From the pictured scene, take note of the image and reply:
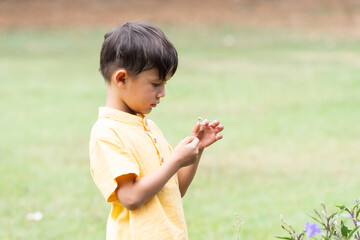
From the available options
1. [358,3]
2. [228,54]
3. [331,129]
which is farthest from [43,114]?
[358,3]

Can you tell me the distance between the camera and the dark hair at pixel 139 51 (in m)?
Result: 2.17

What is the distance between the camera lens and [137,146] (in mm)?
2209

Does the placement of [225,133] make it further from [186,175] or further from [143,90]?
[143,90]

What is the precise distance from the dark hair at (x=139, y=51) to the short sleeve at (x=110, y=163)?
245mm

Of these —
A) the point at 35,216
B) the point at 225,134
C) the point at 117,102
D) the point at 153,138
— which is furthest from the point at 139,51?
the point at 225,134

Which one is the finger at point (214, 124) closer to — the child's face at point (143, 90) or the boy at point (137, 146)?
the boy at point (137, 146)

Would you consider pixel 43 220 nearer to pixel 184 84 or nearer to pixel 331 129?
pixel 331 129

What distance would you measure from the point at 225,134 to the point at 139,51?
4.98 m

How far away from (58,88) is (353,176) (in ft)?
19.0

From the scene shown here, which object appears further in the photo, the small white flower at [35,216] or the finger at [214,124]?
the small white flower at [35,216]

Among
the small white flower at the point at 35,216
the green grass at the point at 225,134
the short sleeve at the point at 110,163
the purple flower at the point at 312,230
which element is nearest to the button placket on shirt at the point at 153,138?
the short sleeve at the point at 110,163

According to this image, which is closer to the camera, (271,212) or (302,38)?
(271,212)

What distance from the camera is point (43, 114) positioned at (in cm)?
832

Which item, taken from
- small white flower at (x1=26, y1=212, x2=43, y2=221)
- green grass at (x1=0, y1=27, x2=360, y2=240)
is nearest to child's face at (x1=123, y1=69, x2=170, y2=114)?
green grass at (x1=0, y1=27, x2=360, y2=240)
